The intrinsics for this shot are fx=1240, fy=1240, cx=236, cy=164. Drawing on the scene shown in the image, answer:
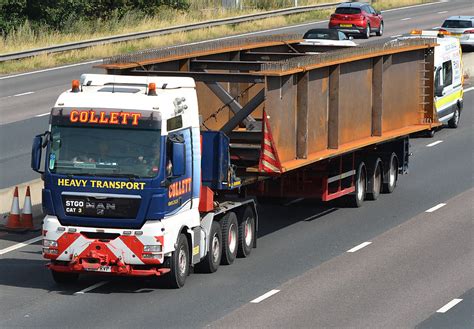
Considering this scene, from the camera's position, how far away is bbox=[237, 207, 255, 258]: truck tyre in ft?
67.9

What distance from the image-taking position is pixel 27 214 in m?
22.9

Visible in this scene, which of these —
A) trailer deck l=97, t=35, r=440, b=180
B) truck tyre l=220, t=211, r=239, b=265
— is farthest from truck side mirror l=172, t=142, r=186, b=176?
trailer deck l=97, t=35, r=440, b=180

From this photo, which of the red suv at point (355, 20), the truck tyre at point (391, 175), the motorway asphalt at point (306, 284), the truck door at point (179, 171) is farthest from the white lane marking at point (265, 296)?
the red suv at point (355, 20)

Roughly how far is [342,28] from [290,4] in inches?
508

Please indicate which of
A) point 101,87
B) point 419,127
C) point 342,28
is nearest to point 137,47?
point 342,28

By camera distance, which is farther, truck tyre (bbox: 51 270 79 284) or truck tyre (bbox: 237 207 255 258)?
truck tyre (bbox: 237 207 255 258)

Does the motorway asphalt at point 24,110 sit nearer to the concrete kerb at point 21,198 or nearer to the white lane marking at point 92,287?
the concrete kerb at point 21,198

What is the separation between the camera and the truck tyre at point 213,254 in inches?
769

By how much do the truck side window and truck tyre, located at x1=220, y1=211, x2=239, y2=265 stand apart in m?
16.1

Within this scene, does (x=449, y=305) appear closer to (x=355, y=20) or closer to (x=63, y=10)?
(x=355, y=20)

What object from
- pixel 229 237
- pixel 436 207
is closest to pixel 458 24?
pixel 436 207

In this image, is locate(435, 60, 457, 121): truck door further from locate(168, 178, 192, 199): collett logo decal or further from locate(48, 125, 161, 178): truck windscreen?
locate(48, 125, 161, 178): truck windscreen

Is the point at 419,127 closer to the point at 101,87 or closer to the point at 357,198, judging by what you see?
the point at 357,198

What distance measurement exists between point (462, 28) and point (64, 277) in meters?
38.0
